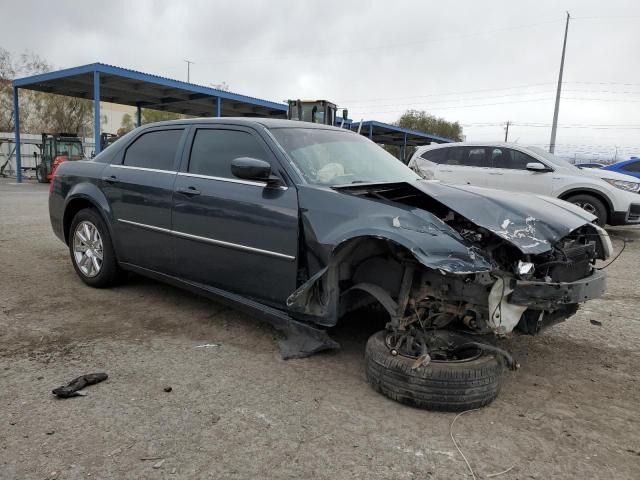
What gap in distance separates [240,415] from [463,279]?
1456 mm

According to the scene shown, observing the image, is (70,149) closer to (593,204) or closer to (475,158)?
(475,158)

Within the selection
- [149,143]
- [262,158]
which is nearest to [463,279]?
[262,158]

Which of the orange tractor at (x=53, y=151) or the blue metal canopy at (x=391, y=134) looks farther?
the blue metal canopy at (x=391, y=134)

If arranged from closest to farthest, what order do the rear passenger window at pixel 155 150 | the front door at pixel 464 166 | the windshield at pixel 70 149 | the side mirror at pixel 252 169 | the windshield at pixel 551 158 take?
the side mirror at pixel 252 169
the rear passenger window at pixel 155 150
the windshield at pixel 551 158
the front door at pixel 464 166
the windshield at pixel 70 149

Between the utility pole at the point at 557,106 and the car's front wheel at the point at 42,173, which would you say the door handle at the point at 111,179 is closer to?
the car's front wheel at the point at 42,173

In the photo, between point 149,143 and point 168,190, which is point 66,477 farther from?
point 149,143

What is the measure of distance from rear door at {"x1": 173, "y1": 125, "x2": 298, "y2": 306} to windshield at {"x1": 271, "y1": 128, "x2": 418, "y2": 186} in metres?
0.19

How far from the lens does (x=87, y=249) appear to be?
5.15m

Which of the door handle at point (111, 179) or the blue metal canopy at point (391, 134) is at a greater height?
the blue metal canopy at point (391, 134)

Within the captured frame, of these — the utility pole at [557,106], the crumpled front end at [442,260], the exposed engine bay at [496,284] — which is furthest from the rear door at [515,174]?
the utility pole at [557,106]

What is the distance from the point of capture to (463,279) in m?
2.92

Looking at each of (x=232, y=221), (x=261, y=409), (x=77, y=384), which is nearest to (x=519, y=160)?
(x=232, y=221)

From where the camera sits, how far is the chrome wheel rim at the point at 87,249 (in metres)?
5.03

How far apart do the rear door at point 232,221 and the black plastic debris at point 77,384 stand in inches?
43.4
